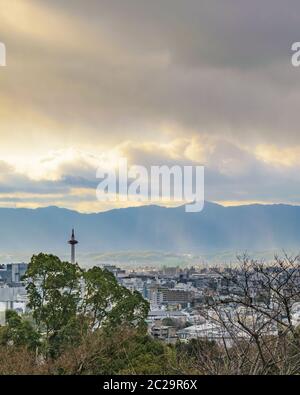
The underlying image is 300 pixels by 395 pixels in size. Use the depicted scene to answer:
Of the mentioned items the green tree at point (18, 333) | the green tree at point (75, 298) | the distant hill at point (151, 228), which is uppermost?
the distant hill at point (151, 228)

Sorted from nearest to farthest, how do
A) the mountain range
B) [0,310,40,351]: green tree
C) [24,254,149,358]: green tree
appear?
the mountain range
[0,310,40,351]: green tree
[24,254,149,358]: green tree

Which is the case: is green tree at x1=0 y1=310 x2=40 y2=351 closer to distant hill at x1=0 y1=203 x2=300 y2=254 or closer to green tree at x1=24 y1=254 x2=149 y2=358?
green tree at x1=24 y1=254 x2=149 y2=358

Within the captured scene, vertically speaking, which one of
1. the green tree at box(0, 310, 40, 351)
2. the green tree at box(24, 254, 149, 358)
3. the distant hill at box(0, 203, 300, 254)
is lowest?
the green tree at box(0, 310, 40, 351)

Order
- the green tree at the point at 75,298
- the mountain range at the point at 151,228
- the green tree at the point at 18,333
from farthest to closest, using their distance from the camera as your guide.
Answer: the green tree at the point at 75,298, the green tree at the point at 18,333, the mountain range at the point at 151,228

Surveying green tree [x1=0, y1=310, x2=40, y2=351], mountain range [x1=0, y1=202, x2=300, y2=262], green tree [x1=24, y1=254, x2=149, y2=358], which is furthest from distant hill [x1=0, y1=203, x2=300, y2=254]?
green tree [x1=0, y1=310, x2=40, y2=351]

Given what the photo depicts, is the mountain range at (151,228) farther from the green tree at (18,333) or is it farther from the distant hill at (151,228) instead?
the green tree at (18,333)

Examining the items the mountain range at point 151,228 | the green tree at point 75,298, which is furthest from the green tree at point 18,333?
the mountain range at point 151,228

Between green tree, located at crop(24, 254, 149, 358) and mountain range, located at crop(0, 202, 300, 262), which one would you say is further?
green tree, located at crop(24, 254, 149, 358)

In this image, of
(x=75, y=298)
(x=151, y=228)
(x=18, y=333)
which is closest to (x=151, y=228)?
(x=151, y=228)
